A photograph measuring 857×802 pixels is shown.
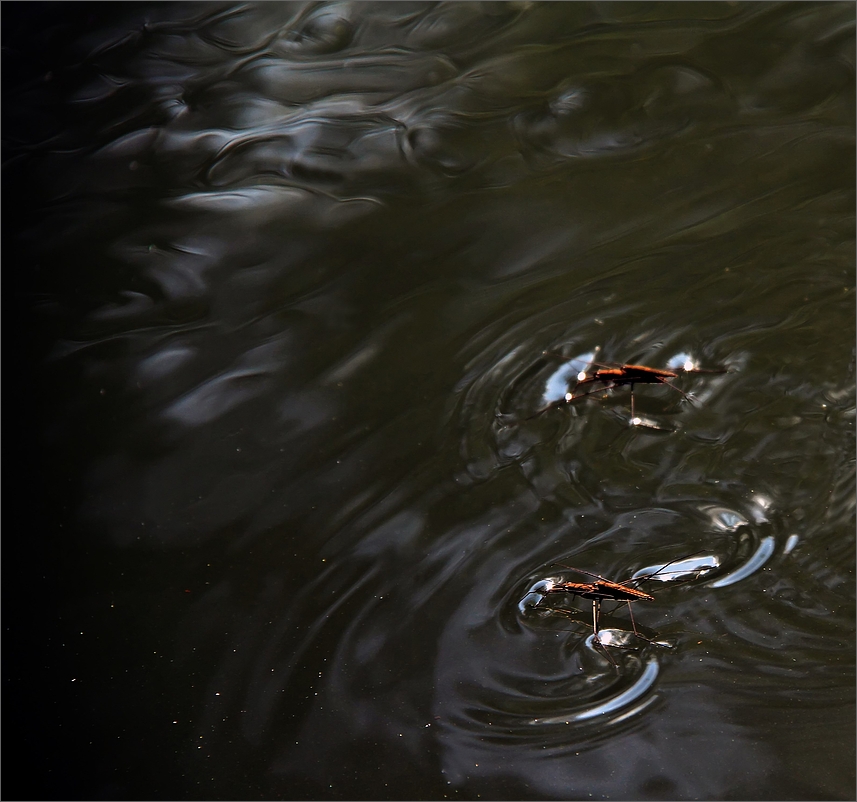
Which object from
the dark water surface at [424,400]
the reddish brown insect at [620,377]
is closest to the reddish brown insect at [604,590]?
the dark water surface at [424,400]

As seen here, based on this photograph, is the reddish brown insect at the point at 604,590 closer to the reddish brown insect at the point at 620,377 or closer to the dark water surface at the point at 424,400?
the dark water surface at the point at 424,400

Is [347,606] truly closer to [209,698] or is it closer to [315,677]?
[315,677]

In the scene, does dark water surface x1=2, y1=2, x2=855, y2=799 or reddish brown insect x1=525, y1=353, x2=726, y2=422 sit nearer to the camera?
dark water surface x1=2, y1=2, x2=855, y2=799

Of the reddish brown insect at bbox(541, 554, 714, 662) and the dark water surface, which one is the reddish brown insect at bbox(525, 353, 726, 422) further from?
the reddish brown insect at bbox(541, 554, 714, 662)

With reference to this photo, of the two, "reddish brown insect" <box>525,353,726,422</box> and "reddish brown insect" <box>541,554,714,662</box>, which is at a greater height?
"reddish brown insect" <box>525,353,726,422</box>

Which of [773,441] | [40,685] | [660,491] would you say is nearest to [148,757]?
[40,685]

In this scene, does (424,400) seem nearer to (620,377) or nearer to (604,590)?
(620,377)

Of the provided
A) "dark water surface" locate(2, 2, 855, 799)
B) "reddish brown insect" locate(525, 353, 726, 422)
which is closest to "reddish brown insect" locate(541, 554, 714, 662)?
"dark water surface" locate(2, 2, 855, 799)
